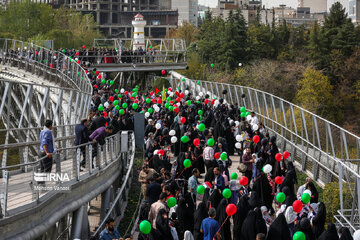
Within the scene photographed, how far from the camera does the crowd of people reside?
11.7 meters

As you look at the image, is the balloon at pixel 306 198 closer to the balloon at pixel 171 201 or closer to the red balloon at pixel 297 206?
the red balloon at pixel 297 206

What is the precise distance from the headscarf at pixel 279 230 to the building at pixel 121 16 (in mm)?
A: 137741

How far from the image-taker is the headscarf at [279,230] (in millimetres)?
11680

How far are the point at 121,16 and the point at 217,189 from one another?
465ft

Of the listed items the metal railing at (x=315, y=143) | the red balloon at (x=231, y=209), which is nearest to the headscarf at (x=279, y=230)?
the red balloon at (x=231, y=209)

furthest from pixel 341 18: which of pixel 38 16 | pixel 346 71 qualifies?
pixel 38 16

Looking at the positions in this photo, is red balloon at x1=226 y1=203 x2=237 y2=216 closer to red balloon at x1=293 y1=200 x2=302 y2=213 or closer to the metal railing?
red balloon at x1=293 y1=200 x2=302 y2=213

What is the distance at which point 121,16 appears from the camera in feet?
502

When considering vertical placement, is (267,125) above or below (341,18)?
below

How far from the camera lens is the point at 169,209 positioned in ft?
42.1

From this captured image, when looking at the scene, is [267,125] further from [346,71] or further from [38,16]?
[38,16]

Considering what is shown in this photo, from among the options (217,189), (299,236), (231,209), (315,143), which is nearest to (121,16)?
(315,143)

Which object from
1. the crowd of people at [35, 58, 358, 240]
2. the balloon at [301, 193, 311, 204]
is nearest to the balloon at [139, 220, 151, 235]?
the crowd of people at [35, 58, 358, 240]

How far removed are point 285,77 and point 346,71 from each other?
5.98 meters
